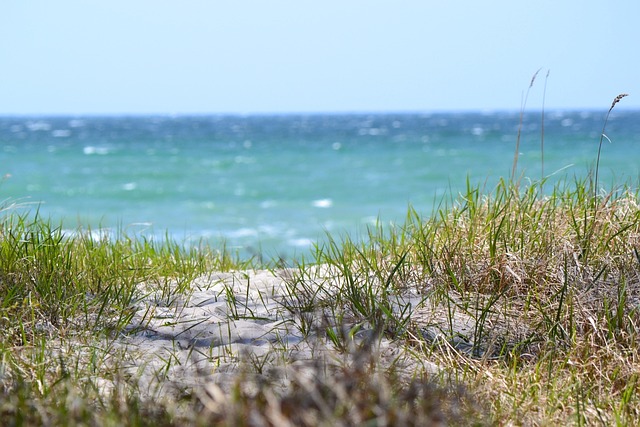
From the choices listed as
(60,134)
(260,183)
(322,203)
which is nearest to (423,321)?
(322,203)

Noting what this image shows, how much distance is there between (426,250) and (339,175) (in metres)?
16.1

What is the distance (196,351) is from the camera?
2611mm

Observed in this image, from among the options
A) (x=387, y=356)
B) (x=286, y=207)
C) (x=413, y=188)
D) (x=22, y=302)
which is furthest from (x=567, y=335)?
(x=413, y=188)

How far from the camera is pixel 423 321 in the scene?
9.12 ft

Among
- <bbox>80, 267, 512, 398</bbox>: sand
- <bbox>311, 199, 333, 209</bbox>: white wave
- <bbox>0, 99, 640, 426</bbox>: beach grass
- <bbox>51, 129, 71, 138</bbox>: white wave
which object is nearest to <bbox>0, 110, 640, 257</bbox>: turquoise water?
<bbox>311, 199, 333, 209</bbox>: white wave

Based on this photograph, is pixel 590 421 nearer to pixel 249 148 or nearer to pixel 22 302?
pixel 22 302

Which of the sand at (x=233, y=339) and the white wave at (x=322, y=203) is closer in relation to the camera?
the sand at (x=233, y=339)

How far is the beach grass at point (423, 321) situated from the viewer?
7.07 ft

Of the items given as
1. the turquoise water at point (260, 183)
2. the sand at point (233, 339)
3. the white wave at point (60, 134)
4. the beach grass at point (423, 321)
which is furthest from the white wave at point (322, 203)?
the white wave at point (60, 134)

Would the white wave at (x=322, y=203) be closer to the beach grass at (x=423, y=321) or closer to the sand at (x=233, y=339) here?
the beach grass at (x=423, y=321)

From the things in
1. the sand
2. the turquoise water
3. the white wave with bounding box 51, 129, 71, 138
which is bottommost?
the white wave with bounding box 51, 129, 71, 138

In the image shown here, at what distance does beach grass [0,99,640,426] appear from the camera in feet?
7.07

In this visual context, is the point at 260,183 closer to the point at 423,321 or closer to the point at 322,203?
the point at 322,203

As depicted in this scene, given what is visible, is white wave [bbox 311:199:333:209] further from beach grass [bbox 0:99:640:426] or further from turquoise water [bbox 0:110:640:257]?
beach grass [bbox 0:99:640:426]
